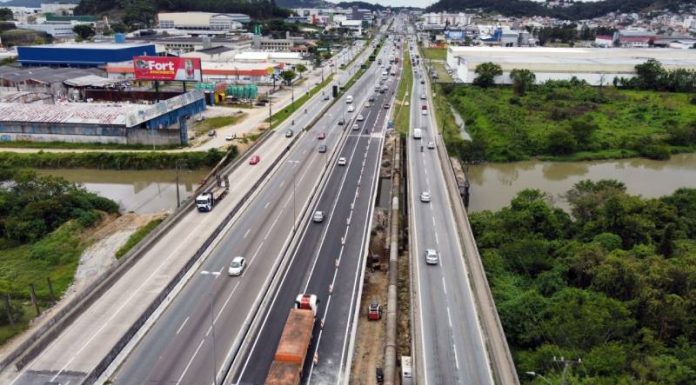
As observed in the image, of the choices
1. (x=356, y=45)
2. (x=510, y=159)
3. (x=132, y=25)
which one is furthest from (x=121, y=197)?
(x=132, y=25)

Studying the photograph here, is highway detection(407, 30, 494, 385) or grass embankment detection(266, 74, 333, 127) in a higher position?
grass embankment detection(266, 74, 333, 127)

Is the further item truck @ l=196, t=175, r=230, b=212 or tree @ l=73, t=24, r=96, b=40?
tree @ l=73, t=24, r=96, b=40

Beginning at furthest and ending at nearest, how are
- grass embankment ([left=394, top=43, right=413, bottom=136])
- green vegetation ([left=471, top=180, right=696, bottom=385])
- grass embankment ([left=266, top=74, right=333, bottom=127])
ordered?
grass embankment ([left=266, top=74, right=333, bottom=127]) < grass embankment ([left=394, top=43, right=413, bottom=136]) < green vegetation ([left=471, top=180, right=696, bottom=385])

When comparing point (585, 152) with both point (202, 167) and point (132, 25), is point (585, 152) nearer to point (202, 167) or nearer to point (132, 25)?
point (202, 167)

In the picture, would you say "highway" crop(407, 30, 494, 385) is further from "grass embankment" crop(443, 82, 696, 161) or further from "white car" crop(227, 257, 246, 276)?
"grass embankment" crop(443, 82, 696, 161)

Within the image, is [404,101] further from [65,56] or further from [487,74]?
[65,56]

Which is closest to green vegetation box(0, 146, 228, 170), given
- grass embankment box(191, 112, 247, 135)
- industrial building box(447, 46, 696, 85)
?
grass embankment box(191, 112, 247, 135)

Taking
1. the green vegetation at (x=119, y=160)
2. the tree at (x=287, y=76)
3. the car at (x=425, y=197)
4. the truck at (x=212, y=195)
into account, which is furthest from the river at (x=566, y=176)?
the tree at (x=287, y=76)

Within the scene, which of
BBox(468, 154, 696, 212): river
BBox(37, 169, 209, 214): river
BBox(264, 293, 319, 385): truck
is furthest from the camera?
BBox(468, 154, 696, 212): river
